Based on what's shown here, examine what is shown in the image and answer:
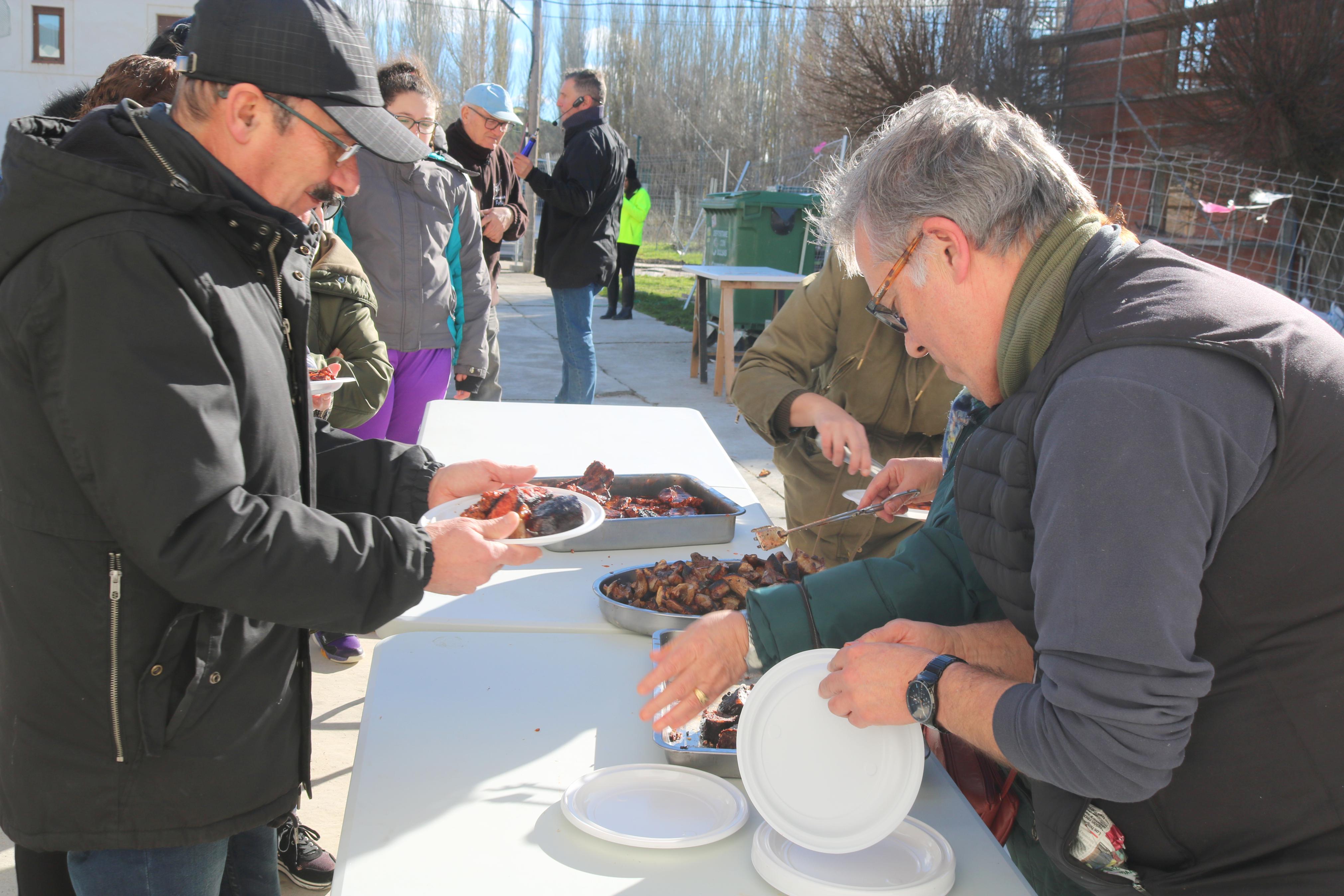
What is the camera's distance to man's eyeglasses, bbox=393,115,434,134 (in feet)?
13.1

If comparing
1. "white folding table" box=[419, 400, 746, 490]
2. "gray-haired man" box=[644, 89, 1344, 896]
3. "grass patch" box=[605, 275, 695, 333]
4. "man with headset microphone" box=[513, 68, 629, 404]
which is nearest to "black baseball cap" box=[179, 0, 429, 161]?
"gray-haired man" box=[644, 89, 1344, 896]

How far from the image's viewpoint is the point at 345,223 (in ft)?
13.0

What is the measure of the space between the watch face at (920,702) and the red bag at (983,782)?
0.34m

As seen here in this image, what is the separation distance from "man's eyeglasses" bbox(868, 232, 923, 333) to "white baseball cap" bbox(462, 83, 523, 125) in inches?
151

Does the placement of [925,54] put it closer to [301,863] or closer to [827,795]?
[301,863]

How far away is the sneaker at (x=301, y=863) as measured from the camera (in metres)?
2.58

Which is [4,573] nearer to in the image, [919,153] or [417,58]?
[919,153]

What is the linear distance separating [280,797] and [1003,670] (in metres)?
1.21

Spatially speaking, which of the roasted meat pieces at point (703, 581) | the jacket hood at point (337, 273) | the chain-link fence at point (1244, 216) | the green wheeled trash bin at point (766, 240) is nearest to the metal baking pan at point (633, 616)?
the roasted meat pieces at point (703, 581)

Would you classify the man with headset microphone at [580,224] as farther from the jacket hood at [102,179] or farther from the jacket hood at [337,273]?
the jacket hood at [102,179]

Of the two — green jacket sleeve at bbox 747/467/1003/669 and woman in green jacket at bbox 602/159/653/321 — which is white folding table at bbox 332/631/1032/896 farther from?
woman in green jacket at bbox 602/159/653/321

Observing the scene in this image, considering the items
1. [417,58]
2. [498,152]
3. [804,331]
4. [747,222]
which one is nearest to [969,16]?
[747,222]

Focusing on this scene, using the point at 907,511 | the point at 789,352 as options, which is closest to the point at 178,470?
the point at 907,511

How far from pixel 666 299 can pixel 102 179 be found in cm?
1475
